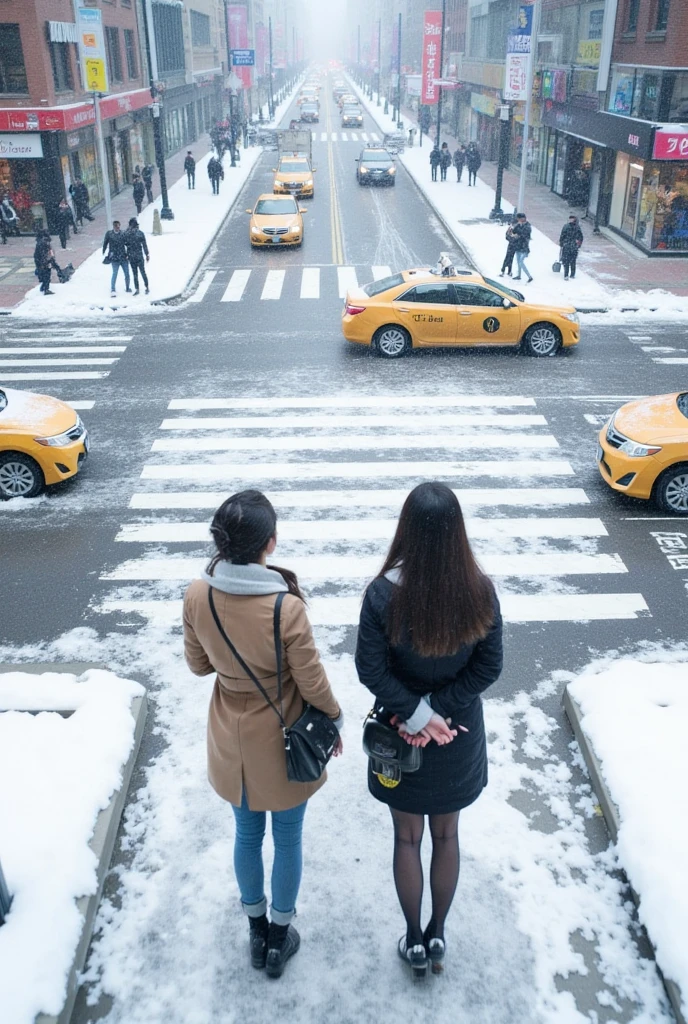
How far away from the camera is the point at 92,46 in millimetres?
22891

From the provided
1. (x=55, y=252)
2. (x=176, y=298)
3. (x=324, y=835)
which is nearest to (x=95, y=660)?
(x=324, y=835)

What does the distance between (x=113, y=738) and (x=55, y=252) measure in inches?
909

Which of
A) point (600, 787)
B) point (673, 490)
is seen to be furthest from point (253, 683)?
point (673, 490)

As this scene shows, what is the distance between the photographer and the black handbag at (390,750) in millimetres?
3514

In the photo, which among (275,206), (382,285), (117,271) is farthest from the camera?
(275,206)

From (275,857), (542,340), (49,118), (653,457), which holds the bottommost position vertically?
(542,340)

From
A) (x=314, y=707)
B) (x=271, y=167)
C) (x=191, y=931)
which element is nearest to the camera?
(x=314, y=707)

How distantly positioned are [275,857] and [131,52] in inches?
1670

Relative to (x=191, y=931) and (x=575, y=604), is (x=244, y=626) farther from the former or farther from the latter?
(x=575, y=604)

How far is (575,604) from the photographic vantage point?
7.96 metres

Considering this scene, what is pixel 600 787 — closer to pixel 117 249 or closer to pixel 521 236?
pixel 521 236

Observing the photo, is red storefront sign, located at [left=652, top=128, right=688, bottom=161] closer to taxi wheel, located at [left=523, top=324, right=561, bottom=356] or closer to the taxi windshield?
taxi wheel, located at [left=523, top=324, right=561, bottom=356]

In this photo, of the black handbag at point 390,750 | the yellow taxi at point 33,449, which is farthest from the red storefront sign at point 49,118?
the black handbag at point 390,750

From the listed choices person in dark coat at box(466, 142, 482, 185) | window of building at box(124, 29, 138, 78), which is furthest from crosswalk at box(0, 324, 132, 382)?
window of building at box(124, 29, 138, 78)
